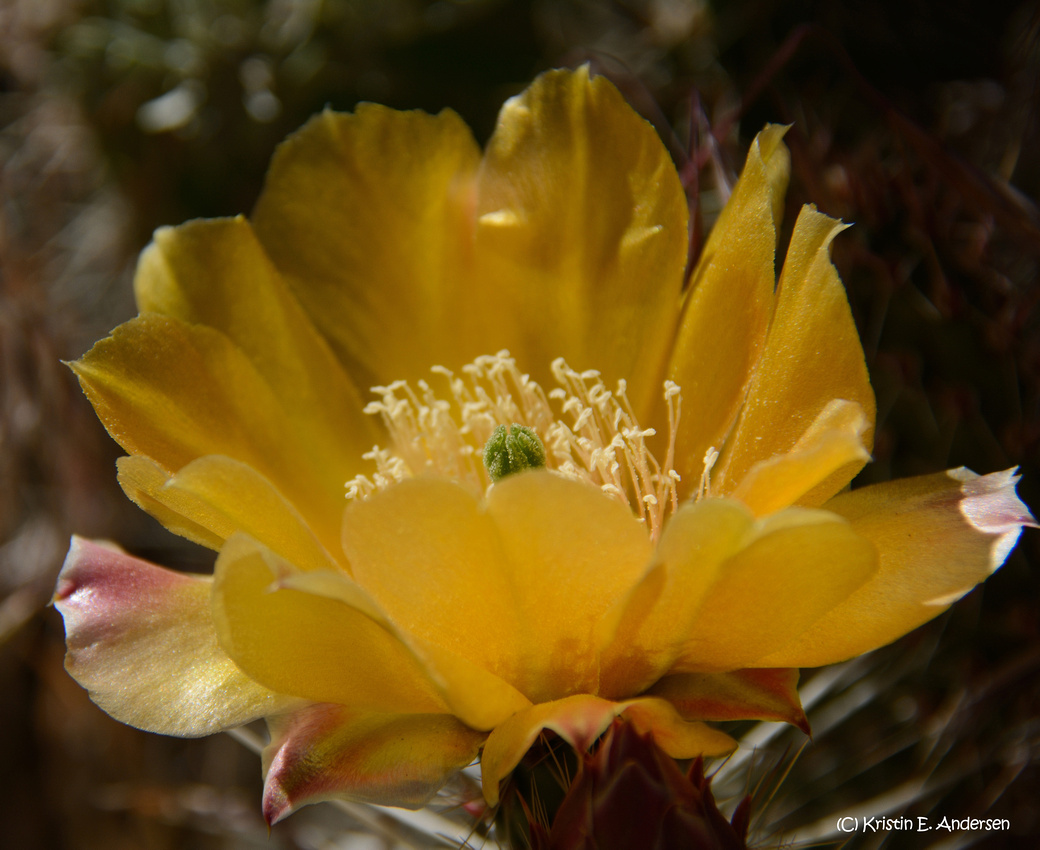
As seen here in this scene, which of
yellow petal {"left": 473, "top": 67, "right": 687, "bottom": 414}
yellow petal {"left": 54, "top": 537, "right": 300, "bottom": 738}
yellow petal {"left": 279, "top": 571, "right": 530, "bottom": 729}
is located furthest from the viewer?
yellow petal {"left": 473, "top": 67, "right": 687, "bottom": 414}

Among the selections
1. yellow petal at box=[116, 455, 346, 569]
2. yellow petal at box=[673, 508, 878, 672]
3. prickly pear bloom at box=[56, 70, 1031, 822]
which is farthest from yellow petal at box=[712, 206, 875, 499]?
yellow petal at box=[116, 455, 346, 569]

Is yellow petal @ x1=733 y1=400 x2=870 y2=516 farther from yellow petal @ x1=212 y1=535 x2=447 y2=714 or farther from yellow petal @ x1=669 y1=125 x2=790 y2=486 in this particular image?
yellow petal @ x1=212 y1=535 x2=447 y2=714

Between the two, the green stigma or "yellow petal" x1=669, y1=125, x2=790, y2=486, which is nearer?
"yellow petal" x1=669, y1=125, x2=790, y2=486

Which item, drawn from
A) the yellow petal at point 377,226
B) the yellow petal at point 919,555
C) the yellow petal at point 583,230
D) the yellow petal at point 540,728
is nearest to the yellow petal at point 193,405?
the yellow petal at point 377,226

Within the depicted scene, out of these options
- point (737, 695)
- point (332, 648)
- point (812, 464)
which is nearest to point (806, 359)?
point (812, 464)

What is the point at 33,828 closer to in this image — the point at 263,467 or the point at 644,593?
the point at 263,467

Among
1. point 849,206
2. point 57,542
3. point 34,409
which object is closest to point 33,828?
point 57,542
